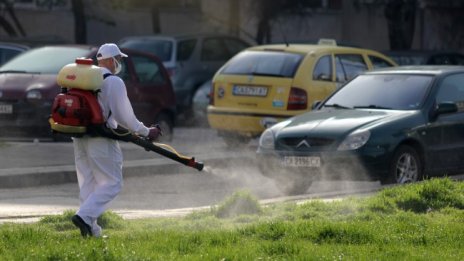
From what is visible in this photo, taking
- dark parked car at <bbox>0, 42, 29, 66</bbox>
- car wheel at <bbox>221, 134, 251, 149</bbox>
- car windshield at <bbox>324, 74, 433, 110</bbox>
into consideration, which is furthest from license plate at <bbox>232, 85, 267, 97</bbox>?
dark parked car at <bbox>0, 42, 29, 66</bbox>

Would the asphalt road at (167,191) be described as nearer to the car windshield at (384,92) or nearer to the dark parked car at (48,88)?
the dark parked car at (48,88)

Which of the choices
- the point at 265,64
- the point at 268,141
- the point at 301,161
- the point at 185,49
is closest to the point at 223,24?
the point at 185,49

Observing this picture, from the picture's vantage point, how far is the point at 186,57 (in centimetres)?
2445

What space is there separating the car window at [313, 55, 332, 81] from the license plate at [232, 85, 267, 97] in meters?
0.76

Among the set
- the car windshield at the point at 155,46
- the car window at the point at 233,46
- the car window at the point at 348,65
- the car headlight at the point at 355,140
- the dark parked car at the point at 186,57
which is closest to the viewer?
the car headlight at the point at 355,140

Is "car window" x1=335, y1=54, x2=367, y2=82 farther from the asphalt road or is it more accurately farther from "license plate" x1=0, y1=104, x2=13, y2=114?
"license plate" x1=0, y1=104, x2=13, y2=114

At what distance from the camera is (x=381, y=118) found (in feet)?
45.6

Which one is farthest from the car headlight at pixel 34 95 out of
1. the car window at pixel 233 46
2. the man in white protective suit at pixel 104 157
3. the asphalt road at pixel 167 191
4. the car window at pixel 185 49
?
the man in white protective suit at pixel 104 157

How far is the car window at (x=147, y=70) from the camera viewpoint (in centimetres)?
1966

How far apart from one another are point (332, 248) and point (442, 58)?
51.1 feet

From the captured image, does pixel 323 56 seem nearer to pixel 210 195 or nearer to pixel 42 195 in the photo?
pixel 210 195

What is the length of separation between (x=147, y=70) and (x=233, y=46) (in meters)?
6.85

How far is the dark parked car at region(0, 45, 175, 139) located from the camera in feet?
58.6

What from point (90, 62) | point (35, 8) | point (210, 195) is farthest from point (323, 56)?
point (35, 8)
